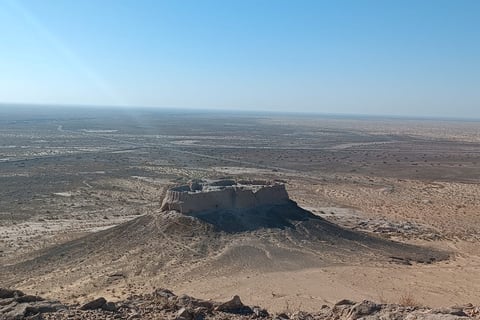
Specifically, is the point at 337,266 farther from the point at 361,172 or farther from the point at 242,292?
the point at 361,172

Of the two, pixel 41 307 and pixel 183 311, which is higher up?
pixel 41 307

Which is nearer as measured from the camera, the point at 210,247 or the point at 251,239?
the point at 210,247

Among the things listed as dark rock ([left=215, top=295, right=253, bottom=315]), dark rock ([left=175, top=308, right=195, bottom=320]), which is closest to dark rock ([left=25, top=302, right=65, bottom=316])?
dark rock ([left=175, top=308, right=195, bottom=320])

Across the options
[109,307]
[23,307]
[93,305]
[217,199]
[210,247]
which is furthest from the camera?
[217,199]

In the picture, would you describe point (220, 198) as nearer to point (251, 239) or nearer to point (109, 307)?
point (251, 239)

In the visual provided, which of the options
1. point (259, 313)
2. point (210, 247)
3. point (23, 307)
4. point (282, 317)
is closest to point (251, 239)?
point (210, 247)

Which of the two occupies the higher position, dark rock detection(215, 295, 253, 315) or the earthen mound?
dark rock detection(215, 295, 253, 315)

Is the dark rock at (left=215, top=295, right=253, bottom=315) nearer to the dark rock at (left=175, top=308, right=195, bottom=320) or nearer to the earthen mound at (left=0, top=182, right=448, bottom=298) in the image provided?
the dark rock at (left=175, top=308, right=195, bottom=320)
